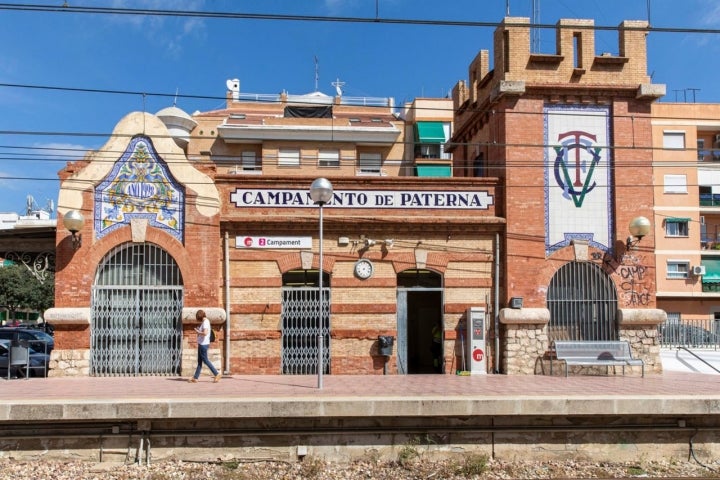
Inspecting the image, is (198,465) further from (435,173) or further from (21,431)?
(435,173)

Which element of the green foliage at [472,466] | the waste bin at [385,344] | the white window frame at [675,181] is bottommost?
the green foliage at [472,466]

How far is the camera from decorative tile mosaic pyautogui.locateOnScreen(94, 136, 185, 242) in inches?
603

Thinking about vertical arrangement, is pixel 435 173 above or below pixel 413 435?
above

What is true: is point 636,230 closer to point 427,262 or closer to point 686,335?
point 427,262

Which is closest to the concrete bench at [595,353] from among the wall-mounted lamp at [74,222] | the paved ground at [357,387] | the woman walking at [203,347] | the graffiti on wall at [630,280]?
the paved ground at [357,387]

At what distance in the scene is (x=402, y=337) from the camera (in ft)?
52.0

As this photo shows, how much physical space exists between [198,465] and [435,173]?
1170 inches

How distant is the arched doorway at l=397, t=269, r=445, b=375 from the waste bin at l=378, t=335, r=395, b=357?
14.4 inches

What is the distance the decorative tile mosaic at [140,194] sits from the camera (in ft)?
50.2

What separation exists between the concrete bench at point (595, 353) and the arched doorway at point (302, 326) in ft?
18.1

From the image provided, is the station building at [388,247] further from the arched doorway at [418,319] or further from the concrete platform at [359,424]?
the concrete platform at [359,424]

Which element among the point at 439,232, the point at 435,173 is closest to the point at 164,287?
the point at 439,232

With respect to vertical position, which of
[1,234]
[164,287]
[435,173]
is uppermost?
[435,173]

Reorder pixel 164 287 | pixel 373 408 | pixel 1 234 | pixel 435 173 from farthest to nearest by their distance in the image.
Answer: pixel 435 173, pixel 1 234, pixel 164 287, pixel 373 408
